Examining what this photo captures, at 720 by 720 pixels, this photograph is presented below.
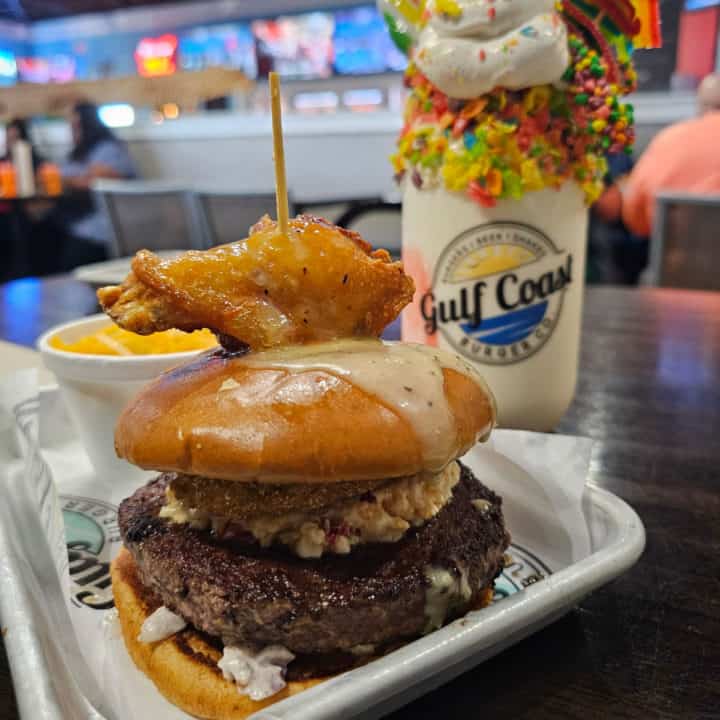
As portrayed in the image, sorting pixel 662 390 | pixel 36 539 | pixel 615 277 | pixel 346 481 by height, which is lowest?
pixel 615 277

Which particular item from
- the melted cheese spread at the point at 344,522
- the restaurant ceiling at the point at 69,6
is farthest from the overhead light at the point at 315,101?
the melted cheese spread at the point at 344,522

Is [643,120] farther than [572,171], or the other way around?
[643,120]

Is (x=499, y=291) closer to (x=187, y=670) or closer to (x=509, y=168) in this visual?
(x=509, y=168)

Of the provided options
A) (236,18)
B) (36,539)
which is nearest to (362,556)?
(36,539)

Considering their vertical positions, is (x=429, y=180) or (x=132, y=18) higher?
(x=132, y=18)

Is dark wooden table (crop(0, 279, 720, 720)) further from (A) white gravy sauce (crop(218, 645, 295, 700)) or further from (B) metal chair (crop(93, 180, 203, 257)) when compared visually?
(B) metal chair (crop(93, 180, 203, 257))

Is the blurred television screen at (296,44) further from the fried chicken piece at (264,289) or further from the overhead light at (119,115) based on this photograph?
the fried chicken piece at (264,289)

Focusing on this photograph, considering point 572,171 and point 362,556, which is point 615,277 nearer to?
point 572,171
